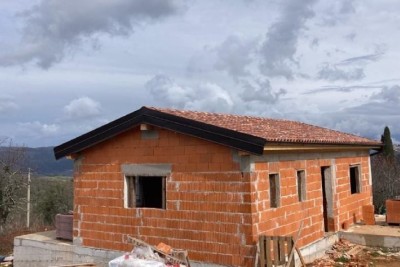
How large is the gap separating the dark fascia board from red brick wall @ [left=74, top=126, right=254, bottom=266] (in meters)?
0.31

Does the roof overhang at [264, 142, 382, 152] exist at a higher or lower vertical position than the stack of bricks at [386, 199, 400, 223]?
higher

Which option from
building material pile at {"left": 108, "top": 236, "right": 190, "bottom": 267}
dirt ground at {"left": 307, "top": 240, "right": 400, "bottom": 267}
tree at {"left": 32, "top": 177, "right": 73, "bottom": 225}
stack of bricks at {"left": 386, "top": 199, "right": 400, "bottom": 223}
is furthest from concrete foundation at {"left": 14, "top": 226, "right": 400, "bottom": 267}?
tree at {"left": 32, "top": 177, "right": 73, "bottom": 225}

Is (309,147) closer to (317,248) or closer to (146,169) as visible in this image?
(317,248)

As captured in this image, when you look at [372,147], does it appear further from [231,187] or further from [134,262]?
[134,262]

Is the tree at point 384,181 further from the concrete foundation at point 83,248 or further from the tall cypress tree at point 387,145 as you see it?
the concrete foundation at point 83,248

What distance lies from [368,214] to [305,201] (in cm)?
492

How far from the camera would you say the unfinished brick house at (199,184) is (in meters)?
9.55

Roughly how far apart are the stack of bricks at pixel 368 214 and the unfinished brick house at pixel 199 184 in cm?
239

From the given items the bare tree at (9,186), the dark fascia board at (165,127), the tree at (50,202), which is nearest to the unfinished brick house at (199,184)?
the dark fascia board at (165,127)

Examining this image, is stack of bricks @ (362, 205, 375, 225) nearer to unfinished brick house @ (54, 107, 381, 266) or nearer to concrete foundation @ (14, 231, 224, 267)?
unfinished brick house @ (54, 107, 381, 266)

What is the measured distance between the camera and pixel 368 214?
15.4 meters

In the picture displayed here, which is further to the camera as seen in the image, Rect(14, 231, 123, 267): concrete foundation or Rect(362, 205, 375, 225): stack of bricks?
Rect(362, 205, 375, 225): stack of bricks

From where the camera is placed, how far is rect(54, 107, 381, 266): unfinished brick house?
955 cm

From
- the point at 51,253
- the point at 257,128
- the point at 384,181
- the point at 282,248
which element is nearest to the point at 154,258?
the point at 282,248
